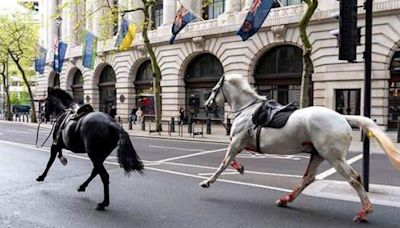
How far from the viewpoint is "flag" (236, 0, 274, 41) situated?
25109mm

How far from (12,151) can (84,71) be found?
116ft

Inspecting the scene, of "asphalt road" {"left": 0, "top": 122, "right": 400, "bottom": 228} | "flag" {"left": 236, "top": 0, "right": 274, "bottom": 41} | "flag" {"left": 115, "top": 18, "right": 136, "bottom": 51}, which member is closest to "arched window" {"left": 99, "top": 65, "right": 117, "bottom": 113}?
"flag" {"left": 115, "top": 18, "right": 136, "bottom": 51}

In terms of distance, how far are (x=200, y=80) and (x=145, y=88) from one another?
25.5 feet

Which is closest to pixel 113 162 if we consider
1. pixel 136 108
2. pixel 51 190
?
A: pixel 51 190

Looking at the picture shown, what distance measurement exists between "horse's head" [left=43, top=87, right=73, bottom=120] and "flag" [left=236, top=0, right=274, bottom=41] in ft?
58.0

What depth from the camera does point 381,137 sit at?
6.62 meters

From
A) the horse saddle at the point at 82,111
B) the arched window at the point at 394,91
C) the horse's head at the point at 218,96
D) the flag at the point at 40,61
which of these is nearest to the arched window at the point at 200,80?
the arched window at the point at 394,91

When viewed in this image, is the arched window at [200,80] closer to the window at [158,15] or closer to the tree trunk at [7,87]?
the window at [158,15]

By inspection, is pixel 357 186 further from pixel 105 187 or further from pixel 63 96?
pixel 63 96

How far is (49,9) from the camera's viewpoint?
5972 cm

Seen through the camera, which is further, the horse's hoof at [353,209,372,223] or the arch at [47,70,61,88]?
the arch at [47,70,61,88]

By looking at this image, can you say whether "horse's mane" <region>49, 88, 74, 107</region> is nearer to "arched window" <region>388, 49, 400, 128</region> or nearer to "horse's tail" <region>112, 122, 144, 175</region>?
"horse's tail" <region>112, 122, 144, 175</region>

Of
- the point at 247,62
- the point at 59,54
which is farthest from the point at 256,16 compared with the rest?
the point at 59,54

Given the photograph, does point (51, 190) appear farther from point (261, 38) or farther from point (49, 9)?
point (49, 9)
